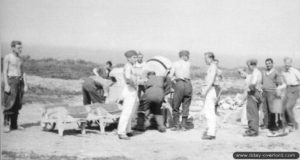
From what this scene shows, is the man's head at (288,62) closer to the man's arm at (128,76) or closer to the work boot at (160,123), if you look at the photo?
the work boot at (160,123)

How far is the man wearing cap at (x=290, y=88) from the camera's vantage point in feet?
24.2

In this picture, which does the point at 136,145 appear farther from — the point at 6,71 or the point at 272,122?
the point at 272,122

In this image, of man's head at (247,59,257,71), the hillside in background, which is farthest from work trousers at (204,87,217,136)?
the hillside in background

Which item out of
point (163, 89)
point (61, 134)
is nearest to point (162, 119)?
point (163, 89)

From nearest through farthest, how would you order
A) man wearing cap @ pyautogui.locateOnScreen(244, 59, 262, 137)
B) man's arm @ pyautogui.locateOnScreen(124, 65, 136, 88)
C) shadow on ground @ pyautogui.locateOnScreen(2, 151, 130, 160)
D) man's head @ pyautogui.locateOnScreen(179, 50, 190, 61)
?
shadow on ground @ pyautogui.locateOnScreen(2, 151, 130, 160) < man's arm @ pyautogui.locateOnScreen(124, 65, 136, 88) < man wearing cap @ pyautogui.locateOnScreen(244, 59, 262, 137) < man's head @ pyautogui.locateOnScreen(179, 50, 190, 61)

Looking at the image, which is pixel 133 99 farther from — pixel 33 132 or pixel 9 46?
pixel 9 46

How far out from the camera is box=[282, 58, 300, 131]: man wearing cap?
7.38 meters

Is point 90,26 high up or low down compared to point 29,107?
up

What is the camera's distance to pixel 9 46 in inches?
275

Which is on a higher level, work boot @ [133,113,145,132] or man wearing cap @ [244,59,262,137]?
man wearing cap @ [244,59,262,137]

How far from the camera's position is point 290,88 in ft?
24.5

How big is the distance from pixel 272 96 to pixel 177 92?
1.85 meters

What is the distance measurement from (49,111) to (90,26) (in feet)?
7.22

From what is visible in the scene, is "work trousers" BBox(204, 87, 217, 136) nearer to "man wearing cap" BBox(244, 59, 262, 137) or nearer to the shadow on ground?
"man wearing cap" BBox(244, 59, 262, 137)
